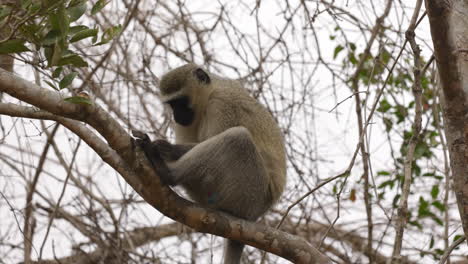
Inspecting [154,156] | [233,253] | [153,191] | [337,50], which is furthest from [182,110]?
[337,50]

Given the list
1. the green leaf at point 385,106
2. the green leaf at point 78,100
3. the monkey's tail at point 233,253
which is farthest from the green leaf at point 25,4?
the green leaf at point 385,106

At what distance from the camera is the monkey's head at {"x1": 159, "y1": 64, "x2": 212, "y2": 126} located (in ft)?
18.3

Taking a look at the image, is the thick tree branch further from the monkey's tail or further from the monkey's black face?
the monkey's black face

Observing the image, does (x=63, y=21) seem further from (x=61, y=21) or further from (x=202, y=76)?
(x=202, y=76)

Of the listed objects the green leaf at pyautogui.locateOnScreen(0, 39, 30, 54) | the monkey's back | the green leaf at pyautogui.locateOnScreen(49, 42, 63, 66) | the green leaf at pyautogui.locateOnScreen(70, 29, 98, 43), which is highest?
the monkey's back

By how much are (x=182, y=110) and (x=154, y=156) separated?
0.99 metres

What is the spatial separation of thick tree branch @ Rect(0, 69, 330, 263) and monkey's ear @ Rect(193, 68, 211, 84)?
1714 millimetres

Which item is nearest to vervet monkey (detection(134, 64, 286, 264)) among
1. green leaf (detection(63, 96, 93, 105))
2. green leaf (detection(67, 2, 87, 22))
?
green leaf (detection(63, 96, 93, 105))

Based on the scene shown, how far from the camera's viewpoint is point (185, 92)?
561 cm

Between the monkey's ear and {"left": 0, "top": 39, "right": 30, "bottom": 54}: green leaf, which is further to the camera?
the monkey's ear

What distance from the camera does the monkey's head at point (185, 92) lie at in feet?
18.3

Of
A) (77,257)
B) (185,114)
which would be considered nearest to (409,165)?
(185,114)

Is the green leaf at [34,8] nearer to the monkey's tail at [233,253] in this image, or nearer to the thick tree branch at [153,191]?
the thick tree branch at [153,191]

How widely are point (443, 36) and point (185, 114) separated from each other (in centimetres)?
290
